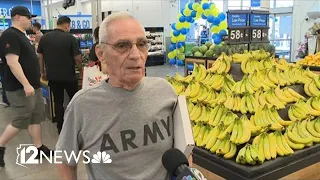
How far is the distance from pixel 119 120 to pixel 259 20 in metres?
4.94

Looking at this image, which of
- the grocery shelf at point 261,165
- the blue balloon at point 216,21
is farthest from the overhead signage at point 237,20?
Result: the blue balloon at point 216,21

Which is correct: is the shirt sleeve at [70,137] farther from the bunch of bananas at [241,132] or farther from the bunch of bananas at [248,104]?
the bunch of bananas at [248,104]

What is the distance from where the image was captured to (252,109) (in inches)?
116

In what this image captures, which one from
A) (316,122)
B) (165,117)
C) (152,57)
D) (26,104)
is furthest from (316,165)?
(152,57)

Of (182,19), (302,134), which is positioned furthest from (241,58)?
(182,19)

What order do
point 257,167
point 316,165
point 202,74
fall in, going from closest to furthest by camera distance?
point 257,167 < point 316,165 < point 202,74

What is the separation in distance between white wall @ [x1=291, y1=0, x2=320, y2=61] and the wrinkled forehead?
1268cm

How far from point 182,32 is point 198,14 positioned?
4.32 feet

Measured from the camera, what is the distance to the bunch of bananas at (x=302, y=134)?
2756 millimetres

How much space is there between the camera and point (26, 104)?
12.2ft

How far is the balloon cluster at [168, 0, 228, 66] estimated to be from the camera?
948 cm

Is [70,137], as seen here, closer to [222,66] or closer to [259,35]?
[222,66]

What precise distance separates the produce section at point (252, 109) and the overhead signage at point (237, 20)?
161 cm

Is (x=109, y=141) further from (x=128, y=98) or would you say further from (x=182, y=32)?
(x=182, y=32)
